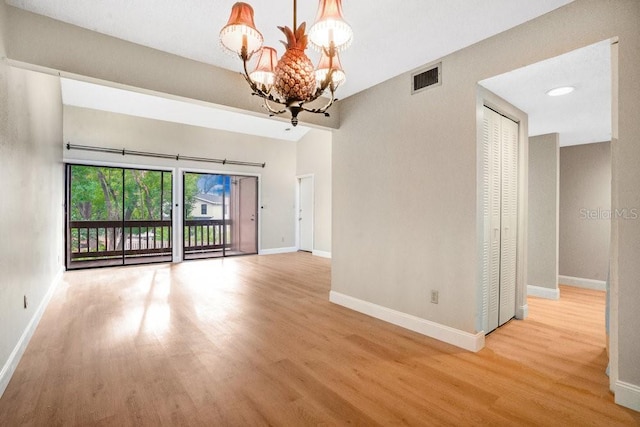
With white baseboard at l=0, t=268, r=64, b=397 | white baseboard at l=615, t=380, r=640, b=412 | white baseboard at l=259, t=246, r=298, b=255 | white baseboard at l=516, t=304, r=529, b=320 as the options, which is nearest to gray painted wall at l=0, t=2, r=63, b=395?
white baseboard at l=0, t=268, r=64, b=397

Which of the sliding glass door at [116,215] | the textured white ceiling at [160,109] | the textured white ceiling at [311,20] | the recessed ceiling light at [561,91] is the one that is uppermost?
the textured white ceiling at [160,109]

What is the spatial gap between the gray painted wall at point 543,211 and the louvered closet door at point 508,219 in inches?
46.9

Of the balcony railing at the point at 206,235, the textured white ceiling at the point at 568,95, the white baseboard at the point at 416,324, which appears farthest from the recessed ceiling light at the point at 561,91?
the balcony railing at the point at 206,235

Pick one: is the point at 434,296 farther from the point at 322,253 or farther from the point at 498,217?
the point at 322,253

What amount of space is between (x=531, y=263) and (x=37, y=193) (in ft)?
19.1

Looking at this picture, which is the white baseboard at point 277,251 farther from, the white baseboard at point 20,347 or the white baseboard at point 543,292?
the white baseboard at point 543,292

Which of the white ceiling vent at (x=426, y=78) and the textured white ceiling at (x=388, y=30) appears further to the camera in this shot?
the white ceiling vent at (x=426, y=78)

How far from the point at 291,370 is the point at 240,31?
82.9 inches

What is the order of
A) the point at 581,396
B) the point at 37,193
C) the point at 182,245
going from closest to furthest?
the point at 581,396
the point at 37,193
the point at 182,245

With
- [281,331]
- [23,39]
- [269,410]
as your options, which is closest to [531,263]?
[281,331]

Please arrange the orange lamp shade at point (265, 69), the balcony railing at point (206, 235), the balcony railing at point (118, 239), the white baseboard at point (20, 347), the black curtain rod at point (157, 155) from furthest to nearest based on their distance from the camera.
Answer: the balcony railing at point (206, 235), the balcony railing at point (118, 239), the black curtain rod at point (157, 155), the white baseboard at point (20, 347), the orange lamp shade at point (265, 69)

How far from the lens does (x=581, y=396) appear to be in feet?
6.05

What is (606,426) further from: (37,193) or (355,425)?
(37,193)

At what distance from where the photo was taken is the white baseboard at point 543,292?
12.6ft
